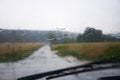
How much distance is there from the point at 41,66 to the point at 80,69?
1.36ft

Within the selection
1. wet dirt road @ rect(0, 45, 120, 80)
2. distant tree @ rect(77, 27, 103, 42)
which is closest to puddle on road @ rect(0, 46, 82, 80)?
wet dirt road @ rect(0, 45, 120, 80)

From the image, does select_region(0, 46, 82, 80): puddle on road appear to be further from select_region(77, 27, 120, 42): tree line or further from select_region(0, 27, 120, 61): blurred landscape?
select_region(77, 27, 120, 42): tree line

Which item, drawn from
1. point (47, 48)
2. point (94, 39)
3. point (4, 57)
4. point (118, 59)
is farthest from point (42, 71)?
point (118, 59)

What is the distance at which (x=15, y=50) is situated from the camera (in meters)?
2.10

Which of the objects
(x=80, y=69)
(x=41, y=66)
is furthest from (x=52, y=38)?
(x=80, y=69)

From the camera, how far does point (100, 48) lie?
2.34 metres

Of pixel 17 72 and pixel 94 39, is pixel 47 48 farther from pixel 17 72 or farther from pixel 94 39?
pixel 94 39

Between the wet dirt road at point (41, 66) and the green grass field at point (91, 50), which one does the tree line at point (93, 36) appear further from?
the wet dirt road at point (41, 66)

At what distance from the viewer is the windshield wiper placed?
2051mm

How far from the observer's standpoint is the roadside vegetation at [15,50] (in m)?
2.06

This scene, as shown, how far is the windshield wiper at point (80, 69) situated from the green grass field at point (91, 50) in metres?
0.07

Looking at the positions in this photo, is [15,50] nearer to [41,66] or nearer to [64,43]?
[41,66]

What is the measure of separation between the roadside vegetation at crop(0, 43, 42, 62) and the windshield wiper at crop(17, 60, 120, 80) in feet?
0.75

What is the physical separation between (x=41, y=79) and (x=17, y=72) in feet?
0.84
